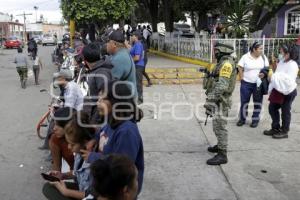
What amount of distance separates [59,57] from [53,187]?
14.2 m

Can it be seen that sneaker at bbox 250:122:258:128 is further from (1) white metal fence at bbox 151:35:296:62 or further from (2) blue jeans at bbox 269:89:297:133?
(1) white metal fence at bbox 151:35:296:62

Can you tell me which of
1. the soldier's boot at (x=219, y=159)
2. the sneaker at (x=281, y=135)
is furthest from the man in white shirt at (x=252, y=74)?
the soldier's boot at (x=219, y=159)

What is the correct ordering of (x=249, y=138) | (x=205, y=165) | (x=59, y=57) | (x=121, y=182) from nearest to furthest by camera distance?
(x=121, y=182) < (x=205, y=165) < (x=249, y=138) < (x=59, y=57)

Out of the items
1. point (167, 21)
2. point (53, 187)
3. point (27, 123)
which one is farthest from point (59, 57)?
point (53, 187)

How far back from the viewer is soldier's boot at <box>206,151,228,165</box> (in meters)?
5.44

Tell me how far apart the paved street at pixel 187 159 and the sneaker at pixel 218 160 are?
0.08 m

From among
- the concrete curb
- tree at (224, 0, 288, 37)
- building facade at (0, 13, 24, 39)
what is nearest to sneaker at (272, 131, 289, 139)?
the concrete curb

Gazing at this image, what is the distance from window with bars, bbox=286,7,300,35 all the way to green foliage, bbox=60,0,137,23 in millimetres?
12476

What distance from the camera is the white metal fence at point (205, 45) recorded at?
13008mm

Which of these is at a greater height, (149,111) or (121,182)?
(121,182)

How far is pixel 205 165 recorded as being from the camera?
5465 mm

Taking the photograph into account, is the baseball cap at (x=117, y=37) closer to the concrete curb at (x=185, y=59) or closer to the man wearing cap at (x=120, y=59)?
the man wearing cap at (x=120, y=59)

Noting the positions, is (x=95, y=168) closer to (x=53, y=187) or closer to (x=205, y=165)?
(x=53, y=187)

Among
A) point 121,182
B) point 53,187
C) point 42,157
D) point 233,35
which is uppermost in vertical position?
point 233,35
